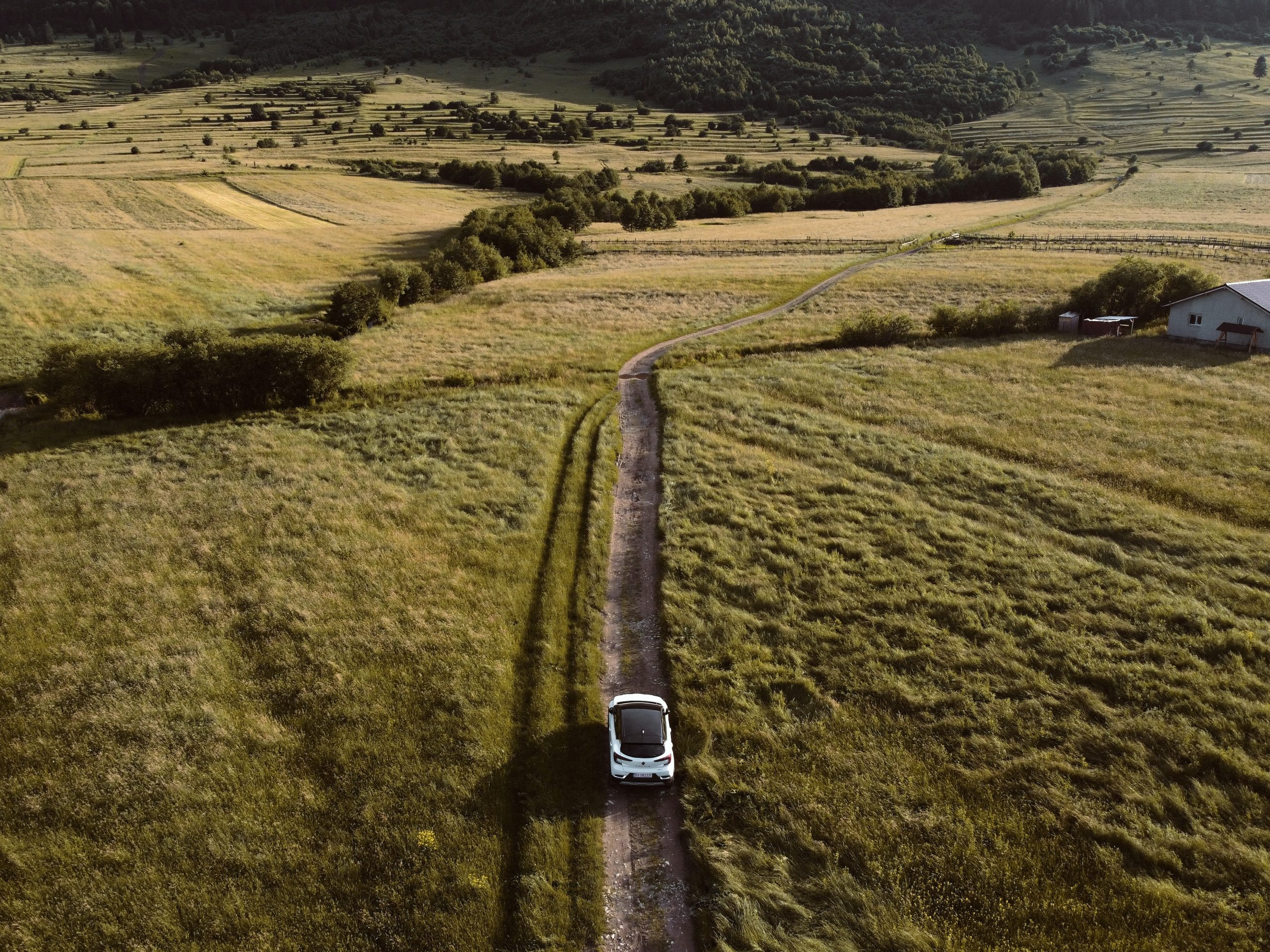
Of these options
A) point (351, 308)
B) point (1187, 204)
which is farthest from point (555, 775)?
point (1187, 204)

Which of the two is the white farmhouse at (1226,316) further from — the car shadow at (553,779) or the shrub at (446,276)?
the shrub at (446,276)

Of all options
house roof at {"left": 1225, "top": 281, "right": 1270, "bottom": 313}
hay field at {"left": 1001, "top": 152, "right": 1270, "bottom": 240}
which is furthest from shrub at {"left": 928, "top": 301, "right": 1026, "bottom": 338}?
hay field at {"left": 1001, "top": 152, "right": 1270, "bottom": 240}

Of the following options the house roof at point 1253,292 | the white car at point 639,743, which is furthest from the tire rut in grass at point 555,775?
the house roof at point 1253,292

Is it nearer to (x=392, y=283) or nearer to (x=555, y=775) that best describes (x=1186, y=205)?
(x=392, y=283)

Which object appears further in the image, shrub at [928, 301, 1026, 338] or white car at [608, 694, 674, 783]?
shrub at [928, 301, 1026, 338]

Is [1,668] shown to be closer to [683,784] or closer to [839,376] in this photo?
[683,784]

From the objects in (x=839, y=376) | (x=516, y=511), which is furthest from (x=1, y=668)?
(x=839, y=376)

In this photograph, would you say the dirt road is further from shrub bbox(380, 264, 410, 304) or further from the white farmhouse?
the white farmhouse
